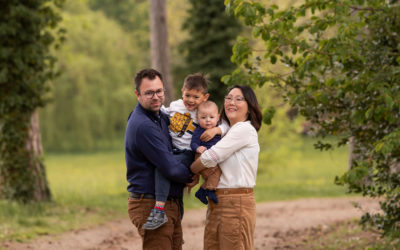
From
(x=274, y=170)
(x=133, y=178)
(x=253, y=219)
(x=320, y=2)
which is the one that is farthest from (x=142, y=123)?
(x=274, y=170)

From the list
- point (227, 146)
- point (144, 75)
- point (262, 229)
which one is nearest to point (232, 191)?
point (227, 146)

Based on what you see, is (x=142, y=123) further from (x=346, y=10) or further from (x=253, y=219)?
(x=346, y=10)

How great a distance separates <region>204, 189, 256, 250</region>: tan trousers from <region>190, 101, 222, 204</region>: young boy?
→ 86mm

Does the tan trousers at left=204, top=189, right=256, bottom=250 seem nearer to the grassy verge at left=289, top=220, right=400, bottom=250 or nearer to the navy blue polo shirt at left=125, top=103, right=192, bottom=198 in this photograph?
the navy blue polo shirt at left=125, top=103, right=192, bottom=198

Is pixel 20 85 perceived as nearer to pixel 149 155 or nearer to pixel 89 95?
pixel 149 155

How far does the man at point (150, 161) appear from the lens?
4070 mm

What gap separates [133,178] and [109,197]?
10.2m

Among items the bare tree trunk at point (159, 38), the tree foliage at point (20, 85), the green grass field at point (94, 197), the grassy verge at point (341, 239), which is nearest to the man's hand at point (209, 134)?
the green grass field at point (94, 197)

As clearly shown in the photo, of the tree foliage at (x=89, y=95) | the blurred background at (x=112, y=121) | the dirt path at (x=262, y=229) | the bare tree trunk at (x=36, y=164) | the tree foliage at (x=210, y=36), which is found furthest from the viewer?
the tree foliage at (x=89, y=95)

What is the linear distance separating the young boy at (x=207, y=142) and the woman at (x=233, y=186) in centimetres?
6

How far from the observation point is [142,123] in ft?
13.5

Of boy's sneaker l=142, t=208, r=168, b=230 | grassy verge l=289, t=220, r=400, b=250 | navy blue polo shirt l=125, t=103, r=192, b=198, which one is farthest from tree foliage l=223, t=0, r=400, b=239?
boy's sneaker l=142, t=208, r=168, b=230

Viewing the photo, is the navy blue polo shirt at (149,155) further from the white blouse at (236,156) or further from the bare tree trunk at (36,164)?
the bare tree trunk at (36,164)

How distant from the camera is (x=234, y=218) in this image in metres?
4.15
